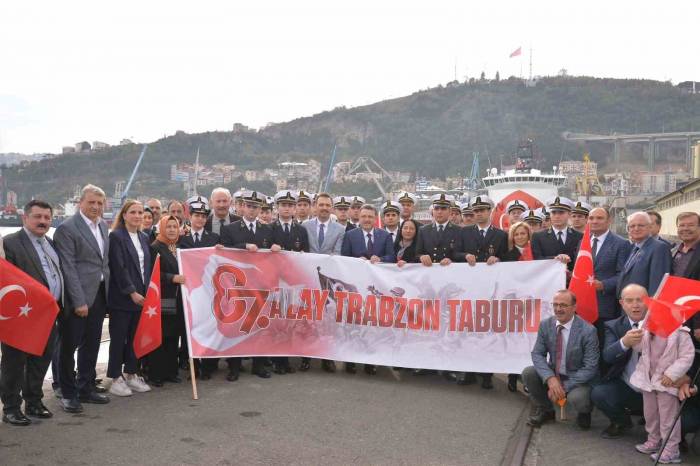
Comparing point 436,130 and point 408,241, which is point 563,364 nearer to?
point 408,241

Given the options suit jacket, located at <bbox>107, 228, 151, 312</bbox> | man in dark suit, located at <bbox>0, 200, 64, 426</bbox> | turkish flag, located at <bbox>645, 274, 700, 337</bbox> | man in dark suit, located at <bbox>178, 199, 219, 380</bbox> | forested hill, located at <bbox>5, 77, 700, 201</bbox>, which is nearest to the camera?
turkish flag, located at <bbox>645, 274, 700, 337</bbox>

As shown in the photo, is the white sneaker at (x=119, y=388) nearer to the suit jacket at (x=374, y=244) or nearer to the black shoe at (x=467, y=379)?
the suit jacket at (x=374, y=244)

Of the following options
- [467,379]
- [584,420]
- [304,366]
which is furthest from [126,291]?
[584,420]

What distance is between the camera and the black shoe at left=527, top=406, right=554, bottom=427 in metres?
5.55

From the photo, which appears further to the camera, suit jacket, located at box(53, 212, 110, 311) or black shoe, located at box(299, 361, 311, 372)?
black shoe, located at box(299, 361, 311, 372)

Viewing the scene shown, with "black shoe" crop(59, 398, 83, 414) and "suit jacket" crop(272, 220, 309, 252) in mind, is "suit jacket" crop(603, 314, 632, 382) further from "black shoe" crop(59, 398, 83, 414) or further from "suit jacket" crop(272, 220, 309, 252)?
"black shoe" crop(59, 398, 83, 414)

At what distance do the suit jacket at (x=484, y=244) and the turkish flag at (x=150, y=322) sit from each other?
11.3ft

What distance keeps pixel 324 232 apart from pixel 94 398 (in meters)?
3.45

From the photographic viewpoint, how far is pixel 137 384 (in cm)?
636

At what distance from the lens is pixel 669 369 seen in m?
4.68

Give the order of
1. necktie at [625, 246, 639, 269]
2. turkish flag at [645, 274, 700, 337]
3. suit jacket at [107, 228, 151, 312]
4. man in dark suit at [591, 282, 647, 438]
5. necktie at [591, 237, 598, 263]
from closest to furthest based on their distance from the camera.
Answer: turkish flag at [645, 274, 700, 337], man in dark suit at [591, 282, 647, 438], necktie at [625, 246, 639, 269], suit jacket at [107, 228, 151, 312], necktie at [591, 237, 598, 263]

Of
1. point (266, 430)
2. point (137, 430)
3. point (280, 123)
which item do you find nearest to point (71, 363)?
point (137, 430)


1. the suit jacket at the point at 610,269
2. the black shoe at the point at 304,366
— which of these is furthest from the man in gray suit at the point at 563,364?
the black shoe at the point at 304,366

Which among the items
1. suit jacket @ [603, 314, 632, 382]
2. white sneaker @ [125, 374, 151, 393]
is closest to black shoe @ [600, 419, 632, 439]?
suit jacket @ [603, 314, 632, 382]
